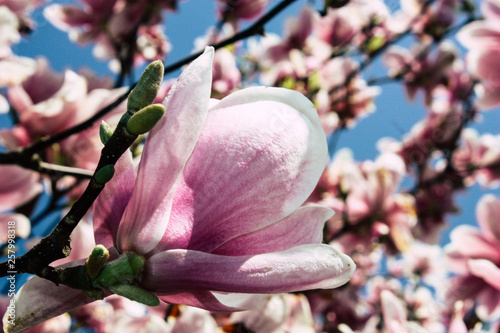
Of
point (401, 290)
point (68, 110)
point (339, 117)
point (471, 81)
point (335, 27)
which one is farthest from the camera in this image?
point (401, 290)

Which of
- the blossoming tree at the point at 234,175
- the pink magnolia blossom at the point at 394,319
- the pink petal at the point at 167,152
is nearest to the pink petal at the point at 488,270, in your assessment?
the blossoming tree at the point at 234,175

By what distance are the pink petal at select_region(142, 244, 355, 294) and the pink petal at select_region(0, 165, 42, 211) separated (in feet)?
1.65

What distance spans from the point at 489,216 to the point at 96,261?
95 centimetres

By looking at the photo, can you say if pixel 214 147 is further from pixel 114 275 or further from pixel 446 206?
pixel 446 206

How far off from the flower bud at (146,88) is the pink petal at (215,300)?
0.45 feet

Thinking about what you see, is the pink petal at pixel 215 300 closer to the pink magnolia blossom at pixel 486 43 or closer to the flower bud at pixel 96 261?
the flower bud at pixel 96 261

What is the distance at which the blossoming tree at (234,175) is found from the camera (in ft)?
0.86

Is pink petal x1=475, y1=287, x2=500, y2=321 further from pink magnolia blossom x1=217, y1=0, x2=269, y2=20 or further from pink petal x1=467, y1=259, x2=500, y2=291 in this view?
pink magnolia blossom x1=217, y1=0, x2=269, y2=20

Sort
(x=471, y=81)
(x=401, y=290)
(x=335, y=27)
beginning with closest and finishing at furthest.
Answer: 1. (x=335, y=27)
2. (x=471, y=81)
3. (x=401, y=290)

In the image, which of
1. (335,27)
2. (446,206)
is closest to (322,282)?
(335,27)

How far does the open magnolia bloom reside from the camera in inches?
10.4

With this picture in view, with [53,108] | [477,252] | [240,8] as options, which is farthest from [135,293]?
[240,8]

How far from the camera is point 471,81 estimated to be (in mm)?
1771

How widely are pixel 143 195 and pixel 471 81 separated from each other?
1.86 meters
